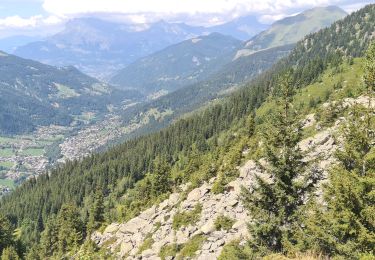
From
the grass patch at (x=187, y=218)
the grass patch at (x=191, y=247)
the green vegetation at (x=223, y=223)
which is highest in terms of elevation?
the green vegetation at (x=223, y=223)

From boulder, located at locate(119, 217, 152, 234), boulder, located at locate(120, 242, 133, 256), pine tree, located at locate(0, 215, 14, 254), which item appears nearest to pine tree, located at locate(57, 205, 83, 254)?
pine tree, located at locate(0, 215, 14, 254)

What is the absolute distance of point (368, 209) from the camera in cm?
2862

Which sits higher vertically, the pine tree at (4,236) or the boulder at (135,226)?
the boulder at (135,226)

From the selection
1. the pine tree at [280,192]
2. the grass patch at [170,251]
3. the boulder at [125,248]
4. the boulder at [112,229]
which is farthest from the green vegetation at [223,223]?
the boulder at [112,229]

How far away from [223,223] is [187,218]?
426 inches

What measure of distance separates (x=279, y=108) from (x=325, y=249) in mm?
13163

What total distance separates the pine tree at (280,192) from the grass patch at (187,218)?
2391cm

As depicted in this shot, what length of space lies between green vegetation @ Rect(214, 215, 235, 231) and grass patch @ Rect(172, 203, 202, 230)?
7.33m

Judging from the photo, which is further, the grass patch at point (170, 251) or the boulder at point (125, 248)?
the boulder at point (125, 248)

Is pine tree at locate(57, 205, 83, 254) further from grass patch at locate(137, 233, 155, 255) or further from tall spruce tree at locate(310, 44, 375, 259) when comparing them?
tall spruce tree at locate(310, 44, 375, 259)

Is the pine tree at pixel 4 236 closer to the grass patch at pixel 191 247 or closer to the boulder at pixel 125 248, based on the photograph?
the boulder at pixel 125 248

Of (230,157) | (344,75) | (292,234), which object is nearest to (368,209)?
(292,234)

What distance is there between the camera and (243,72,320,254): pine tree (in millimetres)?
35000

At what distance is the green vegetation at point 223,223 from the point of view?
50.6 m
